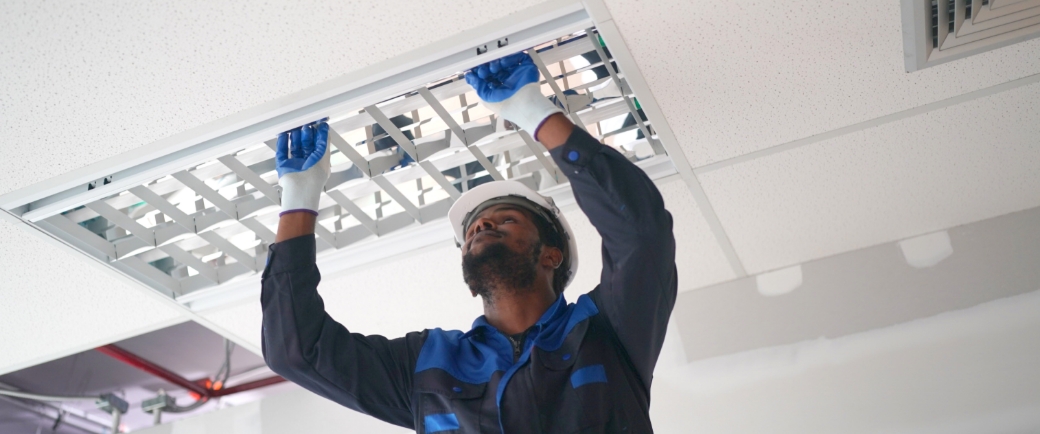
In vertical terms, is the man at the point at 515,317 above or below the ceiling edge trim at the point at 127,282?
below

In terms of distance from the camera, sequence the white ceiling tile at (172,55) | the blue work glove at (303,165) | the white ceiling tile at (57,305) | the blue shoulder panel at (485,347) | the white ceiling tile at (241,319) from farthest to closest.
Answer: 1. the white ceiling tile at (241,319)
2. the white ceiling tile at (57,305)
3. the blue work glove at (303,165)
4. the blue shoulder panel at (485,347)
5. the white ceiling tile at (172,55)

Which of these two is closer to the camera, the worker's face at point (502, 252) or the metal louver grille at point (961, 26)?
the metal louver grille at point (961, 26)

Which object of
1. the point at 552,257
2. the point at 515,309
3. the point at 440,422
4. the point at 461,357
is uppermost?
the point at 552,257

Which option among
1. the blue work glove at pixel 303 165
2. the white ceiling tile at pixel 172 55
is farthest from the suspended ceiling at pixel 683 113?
the blue work glove at pixel 303 165

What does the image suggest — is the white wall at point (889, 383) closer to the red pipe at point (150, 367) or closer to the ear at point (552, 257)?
the ear at point (552, 257)

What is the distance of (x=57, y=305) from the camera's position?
217cm

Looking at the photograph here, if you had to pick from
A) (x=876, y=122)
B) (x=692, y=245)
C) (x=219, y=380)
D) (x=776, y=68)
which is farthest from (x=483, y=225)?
(x=219, y=380)

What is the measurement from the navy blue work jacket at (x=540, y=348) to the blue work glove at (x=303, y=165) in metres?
0.08

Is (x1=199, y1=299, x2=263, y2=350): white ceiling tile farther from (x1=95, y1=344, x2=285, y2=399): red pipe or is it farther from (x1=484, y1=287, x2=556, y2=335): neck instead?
(x1=484, y1=287, x2=556, y2=335): neck

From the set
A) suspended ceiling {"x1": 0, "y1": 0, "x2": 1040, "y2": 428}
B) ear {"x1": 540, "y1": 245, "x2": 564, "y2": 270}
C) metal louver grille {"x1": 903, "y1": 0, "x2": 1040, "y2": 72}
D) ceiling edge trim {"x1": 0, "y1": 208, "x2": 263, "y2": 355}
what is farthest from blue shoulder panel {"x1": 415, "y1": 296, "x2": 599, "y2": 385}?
ceiling edge trim {"x1": 0, "y1": 208, "x2": 263, "y2": 355}

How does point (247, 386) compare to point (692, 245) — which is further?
point (247, 386)

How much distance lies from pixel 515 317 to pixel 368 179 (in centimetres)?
44

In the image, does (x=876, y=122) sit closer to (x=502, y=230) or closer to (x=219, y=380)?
(x=502, y=230)

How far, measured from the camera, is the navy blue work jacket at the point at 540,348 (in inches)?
54.4
